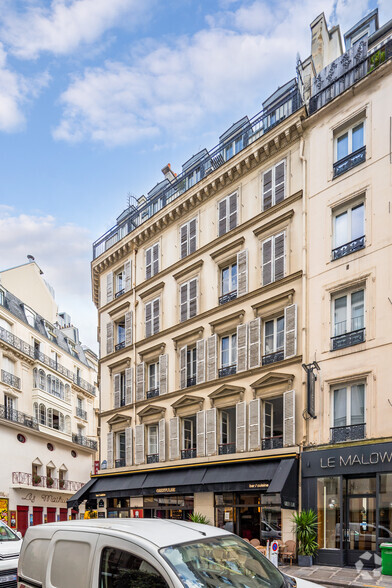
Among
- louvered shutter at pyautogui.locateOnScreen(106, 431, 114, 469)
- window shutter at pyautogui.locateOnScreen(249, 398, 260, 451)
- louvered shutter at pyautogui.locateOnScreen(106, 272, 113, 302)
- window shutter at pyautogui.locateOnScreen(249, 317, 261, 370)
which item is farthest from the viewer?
louvered shutter at pyautogui.locateOnScreen(106, 272, 113, 302)

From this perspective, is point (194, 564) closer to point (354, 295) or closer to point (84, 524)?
point (84, 524)

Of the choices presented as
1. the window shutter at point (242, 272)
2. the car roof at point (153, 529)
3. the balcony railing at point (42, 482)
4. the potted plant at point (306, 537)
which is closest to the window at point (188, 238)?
the window shutter at point (242, 272)

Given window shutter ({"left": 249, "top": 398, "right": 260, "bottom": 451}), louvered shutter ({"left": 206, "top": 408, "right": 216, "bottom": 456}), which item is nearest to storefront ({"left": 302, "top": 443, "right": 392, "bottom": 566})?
window shutter ({"left": 249, "top": 398, "right": 260, "bottom": 451})

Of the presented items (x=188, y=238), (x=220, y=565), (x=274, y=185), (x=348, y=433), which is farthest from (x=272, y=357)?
(x=220, y=565)

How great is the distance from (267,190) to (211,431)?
9.91 meters

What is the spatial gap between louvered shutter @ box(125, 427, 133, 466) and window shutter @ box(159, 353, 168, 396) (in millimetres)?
3196

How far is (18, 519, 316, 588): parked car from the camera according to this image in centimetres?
483

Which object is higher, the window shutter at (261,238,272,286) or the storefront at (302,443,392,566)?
the window shutter at (261,238,272,286)

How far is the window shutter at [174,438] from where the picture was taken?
24625 millimetres

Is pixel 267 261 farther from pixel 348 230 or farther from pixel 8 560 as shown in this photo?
pixel 8 560

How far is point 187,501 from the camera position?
23.8m

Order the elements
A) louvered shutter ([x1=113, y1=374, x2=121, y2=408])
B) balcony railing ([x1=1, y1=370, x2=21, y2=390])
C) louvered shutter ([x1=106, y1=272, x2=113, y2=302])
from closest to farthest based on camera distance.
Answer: louvered shutter ([x1=113, y1=374, x2=121, y2=408]) < louvered shutter ([x1=106, y1=272, x2=113, y2=302]) < balcony railing ([x1=1, y1=370, x2=21, y2=390])

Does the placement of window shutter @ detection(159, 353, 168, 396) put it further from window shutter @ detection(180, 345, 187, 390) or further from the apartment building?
the apartment building

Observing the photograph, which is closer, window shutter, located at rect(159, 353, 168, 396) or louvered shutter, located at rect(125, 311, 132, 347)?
window shutter, located at rect(159, 353, 168, 396)
